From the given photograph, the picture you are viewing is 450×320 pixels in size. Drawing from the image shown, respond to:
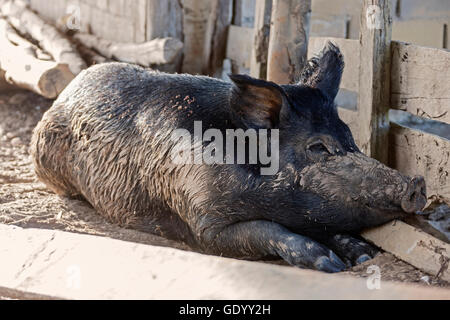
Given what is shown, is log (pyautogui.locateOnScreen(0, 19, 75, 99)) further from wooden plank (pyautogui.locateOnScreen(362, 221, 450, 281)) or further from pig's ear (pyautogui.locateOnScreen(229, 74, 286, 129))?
wooden plank (pyautogui.locateOnScreen(362, 221, 450, 281))

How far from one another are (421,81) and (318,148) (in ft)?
2.80

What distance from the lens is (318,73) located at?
3.99 metres

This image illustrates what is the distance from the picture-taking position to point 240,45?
6.85 meters

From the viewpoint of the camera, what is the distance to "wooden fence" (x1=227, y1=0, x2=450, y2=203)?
153 inches

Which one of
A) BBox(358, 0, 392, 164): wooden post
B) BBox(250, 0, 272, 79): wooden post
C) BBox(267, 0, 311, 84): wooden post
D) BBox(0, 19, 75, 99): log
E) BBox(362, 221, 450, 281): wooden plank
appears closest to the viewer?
BBox(362, 221, 450, 281): wooden plank

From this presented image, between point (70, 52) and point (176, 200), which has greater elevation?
point (70, 52)

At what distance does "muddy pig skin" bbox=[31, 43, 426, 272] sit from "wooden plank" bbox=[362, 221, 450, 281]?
0.07 meters

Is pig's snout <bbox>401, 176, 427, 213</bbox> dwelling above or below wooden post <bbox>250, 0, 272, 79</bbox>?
below

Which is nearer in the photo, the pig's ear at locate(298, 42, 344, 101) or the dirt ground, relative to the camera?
the dirt ground

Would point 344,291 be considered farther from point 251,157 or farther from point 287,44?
point 287,44


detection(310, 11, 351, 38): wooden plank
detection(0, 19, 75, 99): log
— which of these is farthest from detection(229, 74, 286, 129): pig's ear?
detection(310, 11, 351, 38): wooden plank

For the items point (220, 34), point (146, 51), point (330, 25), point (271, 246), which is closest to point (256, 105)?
point (271, 246)
